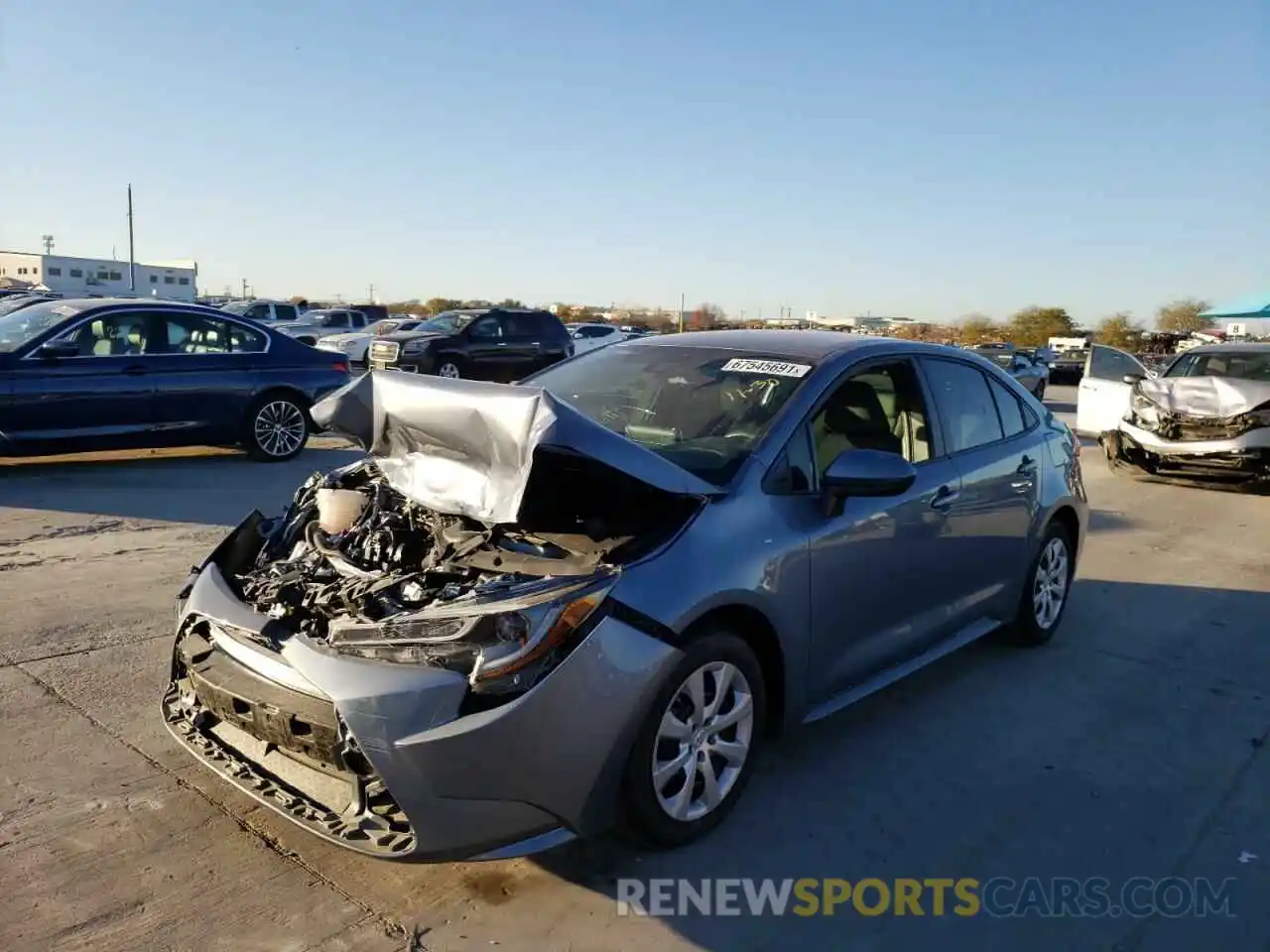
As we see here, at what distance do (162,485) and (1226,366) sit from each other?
37.7 feet

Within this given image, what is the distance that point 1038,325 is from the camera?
71.4m

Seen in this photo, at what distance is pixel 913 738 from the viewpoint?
4.24 metres

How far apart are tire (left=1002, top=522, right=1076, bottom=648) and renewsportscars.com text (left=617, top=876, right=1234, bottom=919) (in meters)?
2.14

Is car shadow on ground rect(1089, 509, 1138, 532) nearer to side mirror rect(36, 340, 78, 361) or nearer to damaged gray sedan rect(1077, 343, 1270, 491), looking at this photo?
damaged gray sedan rect(1077, 343, 1270, 491)

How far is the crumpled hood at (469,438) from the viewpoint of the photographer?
125 inches

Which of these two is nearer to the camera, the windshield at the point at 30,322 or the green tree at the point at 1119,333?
the windshield at the point at 30,322

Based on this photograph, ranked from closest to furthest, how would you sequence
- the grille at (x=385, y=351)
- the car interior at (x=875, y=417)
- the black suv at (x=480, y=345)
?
the car interior at (x=875, y=417), the grille at (x=385, y=351), the black suv at (x=480, y=345)

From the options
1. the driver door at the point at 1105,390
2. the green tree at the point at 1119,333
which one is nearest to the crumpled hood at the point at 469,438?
the driver door at the point at 1105,390

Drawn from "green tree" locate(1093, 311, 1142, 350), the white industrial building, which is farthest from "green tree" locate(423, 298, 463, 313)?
"green tree" locate(1093, 311, 1142, 350)

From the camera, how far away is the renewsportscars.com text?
120 inches

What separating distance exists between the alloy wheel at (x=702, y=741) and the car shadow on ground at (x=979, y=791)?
7.0 inches

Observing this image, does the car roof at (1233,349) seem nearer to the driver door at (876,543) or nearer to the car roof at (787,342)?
the car roof at (787,342)

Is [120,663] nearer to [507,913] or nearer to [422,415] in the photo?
[422,415]

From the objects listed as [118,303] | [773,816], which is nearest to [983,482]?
[773,816]
